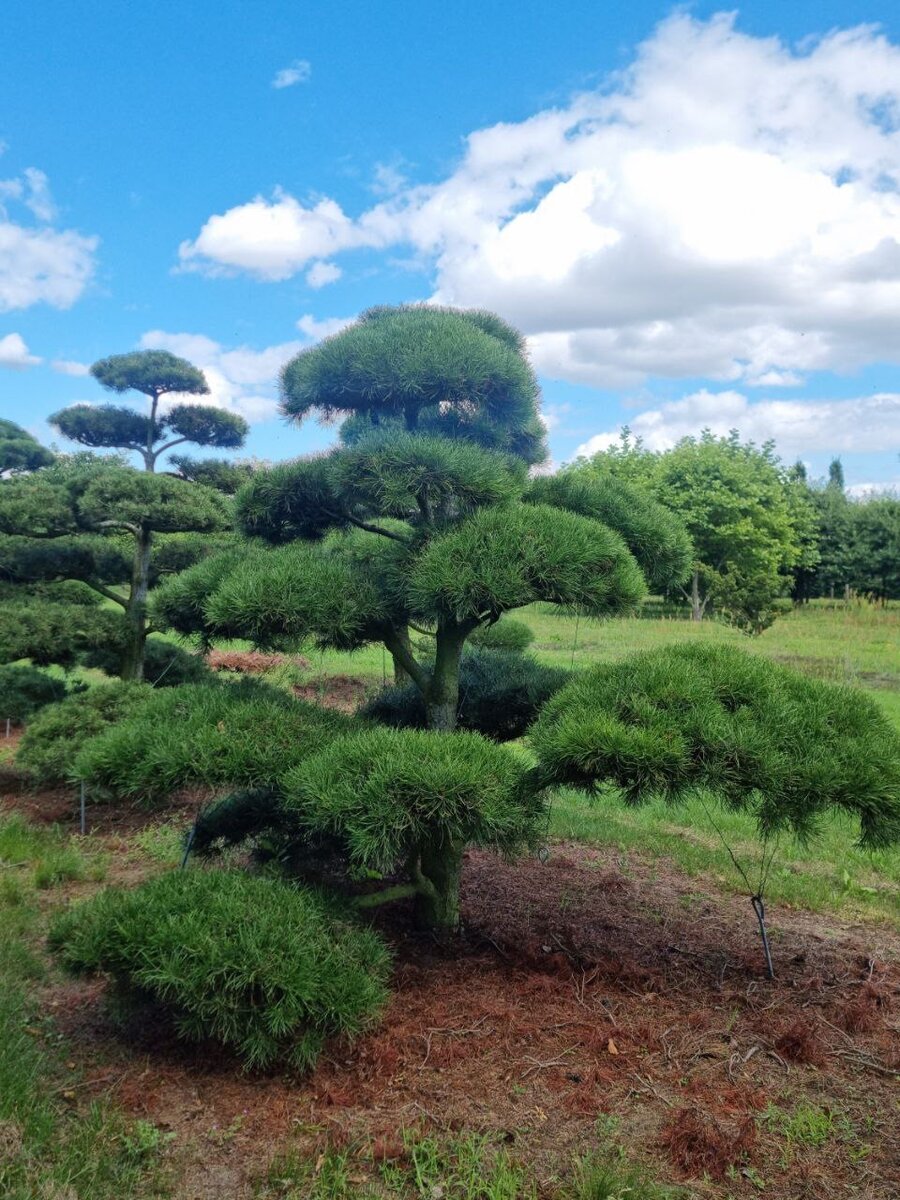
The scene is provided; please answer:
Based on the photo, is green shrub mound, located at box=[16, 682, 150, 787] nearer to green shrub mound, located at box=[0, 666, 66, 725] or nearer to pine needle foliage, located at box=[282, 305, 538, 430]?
green shrub mound, located at box=[0, 666, 66, 725]

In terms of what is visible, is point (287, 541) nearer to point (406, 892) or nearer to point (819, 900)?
point (406, 892)

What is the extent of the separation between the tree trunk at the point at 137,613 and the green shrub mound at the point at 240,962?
464 centimetres

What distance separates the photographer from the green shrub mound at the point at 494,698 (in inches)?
198

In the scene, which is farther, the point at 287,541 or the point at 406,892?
the point at 287,541

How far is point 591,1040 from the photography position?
338cm

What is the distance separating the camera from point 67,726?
677 centimetres

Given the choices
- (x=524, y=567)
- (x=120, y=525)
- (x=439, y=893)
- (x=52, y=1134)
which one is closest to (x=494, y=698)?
(x=439, y=893)

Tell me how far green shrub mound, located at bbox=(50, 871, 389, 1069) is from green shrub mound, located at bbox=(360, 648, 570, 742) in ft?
5.61

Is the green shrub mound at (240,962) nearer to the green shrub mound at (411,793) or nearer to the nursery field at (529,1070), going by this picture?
the nursery field at (529,1070)

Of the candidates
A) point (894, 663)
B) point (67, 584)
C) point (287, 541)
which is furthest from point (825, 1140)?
point (894, 663)

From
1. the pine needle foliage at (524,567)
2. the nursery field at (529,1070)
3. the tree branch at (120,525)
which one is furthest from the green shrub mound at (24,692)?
the pine needle foliage at (524,567)

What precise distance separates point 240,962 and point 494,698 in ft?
7.83

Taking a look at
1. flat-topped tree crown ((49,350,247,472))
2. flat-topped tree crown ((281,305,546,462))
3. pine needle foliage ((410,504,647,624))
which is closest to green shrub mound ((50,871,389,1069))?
pine needle foliage ((410,504,647,624))

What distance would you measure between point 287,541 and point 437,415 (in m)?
1.07
